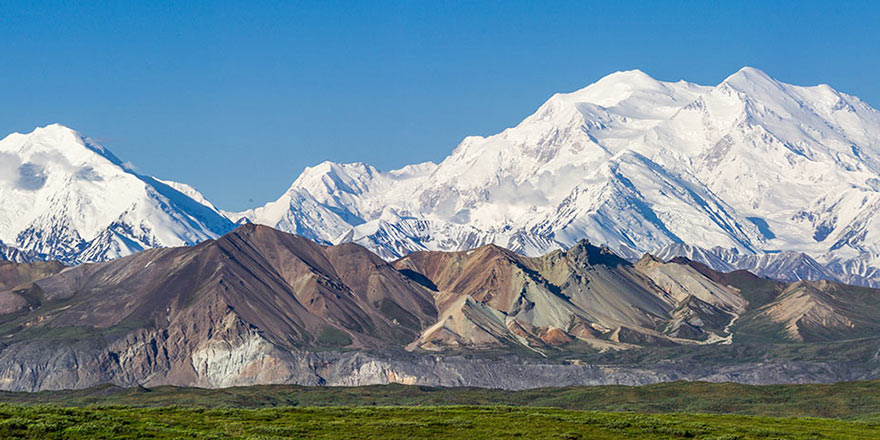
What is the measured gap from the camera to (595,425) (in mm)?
130375

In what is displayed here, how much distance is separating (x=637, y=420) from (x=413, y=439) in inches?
1223

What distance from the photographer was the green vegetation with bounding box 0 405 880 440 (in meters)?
104

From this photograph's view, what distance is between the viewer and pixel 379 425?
123m

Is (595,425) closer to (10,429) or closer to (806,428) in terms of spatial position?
(806,428)

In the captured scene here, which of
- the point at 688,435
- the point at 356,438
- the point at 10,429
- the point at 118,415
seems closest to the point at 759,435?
the point at 688,435

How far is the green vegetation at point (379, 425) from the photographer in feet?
340

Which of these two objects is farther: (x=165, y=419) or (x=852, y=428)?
(x=852, y=428)

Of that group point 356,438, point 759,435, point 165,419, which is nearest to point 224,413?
point 165,419

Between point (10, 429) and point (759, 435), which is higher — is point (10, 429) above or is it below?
above

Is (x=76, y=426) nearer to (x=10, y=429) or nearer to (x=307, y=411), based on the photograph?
(x=10, y=429)

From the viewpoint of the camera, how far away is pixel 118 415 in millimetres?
119062

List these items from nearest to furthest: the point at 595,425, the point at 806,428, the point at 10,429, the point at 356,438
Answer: the point at 10,429 → the point at 356,438 → the point at 595,425 → the point at 806,428

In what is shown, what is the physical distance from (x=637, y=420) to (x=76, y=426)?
2374 inches

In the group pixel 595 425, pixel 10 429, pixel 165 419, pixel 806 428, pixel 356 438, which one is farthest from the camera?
pixel 806 428
